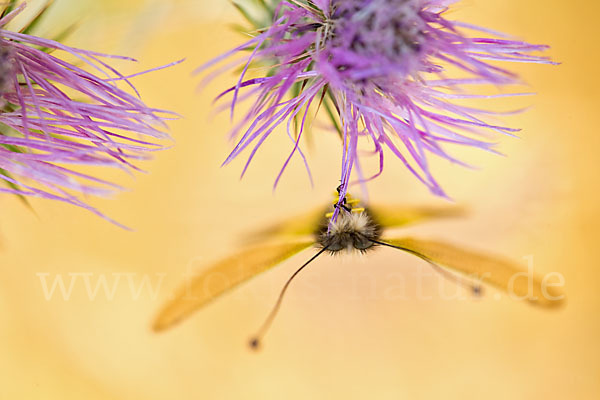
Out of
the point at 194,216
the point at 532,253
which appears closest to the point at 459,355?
the point at 532,253

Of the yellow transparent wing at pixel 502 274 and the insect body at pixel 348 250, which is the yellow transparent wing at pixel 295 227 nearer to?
the insect body at pixel 348 250

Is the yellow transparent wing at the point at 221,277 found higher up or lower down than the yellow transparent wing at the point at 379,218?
lower down

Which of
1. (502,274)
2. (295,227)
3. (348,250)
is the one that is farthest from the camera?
(502,274)

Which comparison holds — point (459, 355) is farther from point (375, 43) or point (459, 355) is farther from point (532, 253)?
point (375, 43)

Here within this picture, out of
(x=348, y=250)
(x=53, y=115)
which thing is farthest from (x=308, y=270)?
(x=53, y=115)

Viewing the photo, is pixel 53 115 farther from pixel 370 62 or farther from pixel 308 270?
pixel 308 270

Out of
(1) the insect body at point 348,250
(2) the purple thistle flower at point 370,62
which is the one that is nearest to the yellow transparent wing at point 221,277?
(1) the insect body at point 348,250

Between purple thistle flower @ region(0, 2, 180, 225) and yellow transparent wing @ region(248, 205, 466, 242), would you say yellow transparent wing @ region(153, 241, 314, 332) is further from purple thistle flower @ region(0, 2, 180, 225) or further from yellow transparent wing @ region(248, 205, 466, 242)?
purple thistle flower @ region(0, 2, 180, 225)
